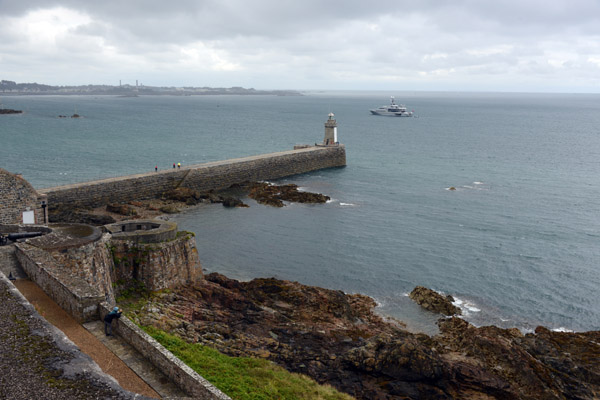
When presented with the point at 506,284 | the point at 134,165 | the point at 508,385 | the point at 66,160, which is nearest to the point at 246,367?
the point at 508,385

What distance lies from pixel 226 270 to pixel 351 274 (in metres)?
8.32

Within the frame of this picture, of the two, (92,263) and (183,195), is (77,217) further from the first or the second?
(92,263)

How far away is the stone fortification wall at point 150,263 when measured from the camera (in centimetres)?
2338

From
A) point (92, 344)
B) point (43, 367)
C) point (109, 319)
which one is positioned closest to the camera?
point (43, 367)

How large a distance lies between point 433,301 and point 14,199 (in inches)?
904

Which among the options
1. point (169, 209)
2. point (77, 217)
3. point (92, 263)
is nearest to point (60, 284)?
point (92, 263)

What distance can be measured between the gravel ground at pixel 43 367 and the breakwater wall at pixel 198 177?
3287 cm

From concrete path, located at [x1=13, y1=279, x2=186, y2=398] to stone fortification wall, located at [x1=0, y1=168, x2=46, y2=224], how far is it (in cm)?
870

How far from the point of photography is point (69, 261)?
63.2 feet

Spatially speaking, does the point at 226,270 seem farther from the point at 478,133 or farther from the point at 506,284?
the point at 478,133

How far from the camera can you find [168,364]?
12258 mm

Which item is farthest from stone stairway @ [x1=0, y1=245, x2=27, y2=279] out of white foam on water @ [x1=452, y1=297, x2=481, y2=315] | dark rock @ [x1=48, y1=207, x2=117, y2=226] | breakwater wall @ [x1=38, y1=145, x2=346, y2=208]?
breakwater wall @ [x1=38, y1=145, x2=346, y2=208]

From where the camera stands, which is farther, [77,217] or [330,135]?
[330,135]

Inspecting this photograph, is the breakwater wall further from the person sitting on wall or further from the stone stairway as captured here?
the person sitting on wall
